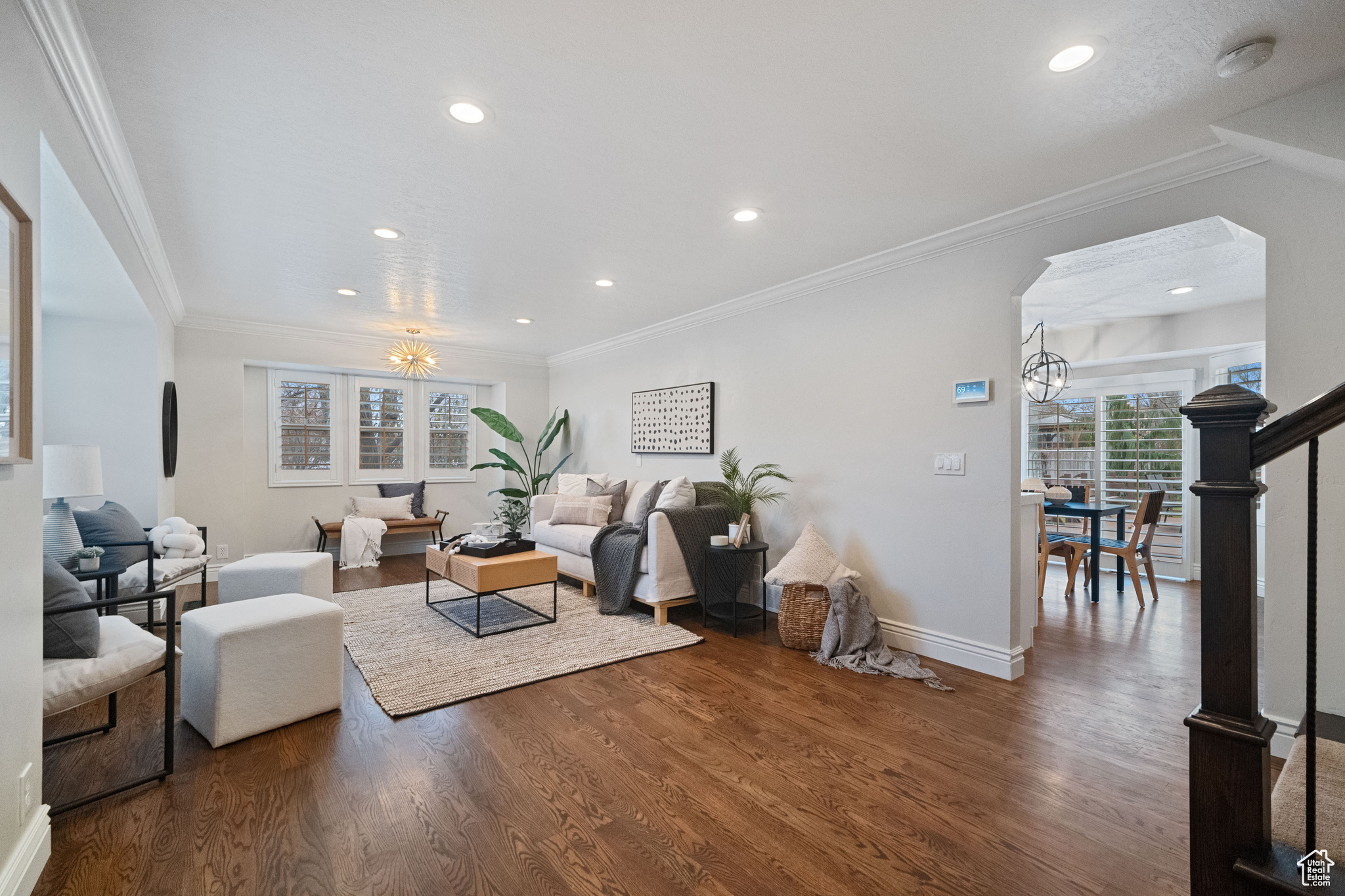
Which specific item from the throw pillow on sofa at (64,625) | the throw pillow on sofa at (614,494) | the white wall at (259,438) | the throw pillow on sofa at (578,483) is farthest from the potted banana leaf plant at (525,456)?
the throw pillow on sofa at (64,625)

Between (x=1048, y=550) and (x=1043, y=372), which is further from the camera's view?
(x=1043, y=372)

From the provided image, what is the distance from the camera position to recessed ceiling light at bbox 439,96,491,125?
2.11m

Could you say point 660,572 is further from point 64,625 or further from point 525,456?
point 525,456

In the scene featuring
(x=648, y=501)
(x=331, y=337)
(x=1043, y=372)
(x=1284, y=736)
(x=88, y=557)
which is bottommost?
(x=1284, y=736)

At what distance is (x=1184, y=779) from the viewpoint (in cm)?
216

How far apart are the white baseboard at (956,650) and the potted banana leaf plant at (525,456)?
420cm

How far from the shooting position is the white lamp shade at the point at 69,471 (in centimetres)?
320

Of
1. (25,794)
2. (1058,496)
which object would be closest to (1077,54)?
(25,794)

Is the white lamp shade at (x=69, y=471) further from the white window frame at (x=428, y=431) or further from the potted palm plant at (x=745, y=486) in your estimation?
the white window frame at (x=428, y=431)

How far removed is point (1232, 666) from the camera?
1.17 metres

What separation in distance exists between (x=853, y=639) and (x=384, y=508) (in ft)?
17.0

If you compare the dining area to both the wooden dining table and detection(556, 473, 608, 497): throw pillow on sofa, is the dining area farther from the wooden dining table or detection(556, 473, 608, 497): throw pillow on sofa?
detection(556, 473, 608, 497): throw pillow on sofa

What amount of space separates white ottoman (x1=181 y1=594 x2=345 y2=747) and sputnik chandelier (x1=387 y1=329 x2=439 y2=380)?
342 cm

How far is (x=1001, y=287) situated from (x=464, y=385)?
608 centimetres
